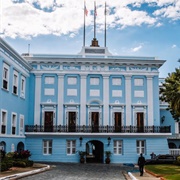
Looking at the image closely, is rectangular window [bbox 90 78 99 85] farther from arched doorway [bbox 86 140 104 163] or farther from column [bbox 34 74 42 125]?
arched doorway [bbox 86 140 104 163]

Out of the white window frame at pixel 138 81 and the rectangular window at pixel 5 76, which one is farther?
the white window frame at pixel 138 81

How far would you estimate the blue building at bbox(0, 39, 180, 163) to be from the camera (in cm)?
3247

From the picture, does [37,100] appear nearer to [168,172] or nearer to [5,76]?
[5,76]

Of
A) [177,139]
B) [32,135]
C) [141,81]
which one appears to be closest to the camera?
[32,135]

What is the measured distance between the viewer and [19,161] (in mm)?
23656

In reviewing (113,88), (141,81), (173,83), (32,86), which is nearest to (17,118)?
(32,86)

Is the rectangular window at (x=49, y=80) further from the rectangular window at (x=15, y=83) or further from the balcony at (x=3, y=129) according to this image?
the balcony at (x=3, y=129)

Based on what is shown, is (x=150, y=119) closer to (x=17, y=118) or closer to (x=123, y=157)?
(x=123, y=157)

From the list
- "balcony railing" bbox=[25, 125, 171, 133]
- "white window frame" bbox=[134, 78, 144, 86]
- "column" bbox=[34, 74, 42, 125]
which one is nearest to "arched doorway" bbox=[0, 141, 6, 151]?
"balcony railing" bbox=[25, 125, 171, 133]

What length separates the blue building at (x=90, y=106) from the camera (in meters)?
32.5

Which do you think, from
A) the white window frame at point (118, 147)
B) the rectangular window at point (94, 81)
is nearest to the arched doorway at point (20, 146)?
the white window frame at point (118, 147)

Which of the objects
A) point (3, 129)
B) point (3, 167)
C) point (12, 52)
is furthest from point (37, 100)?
point (3, 167)

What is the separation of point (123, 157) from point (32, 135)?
8707 mm

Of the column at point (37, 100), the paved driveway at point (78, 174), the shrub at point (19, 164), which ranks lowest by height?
the paved driveway at point (78, 174)
